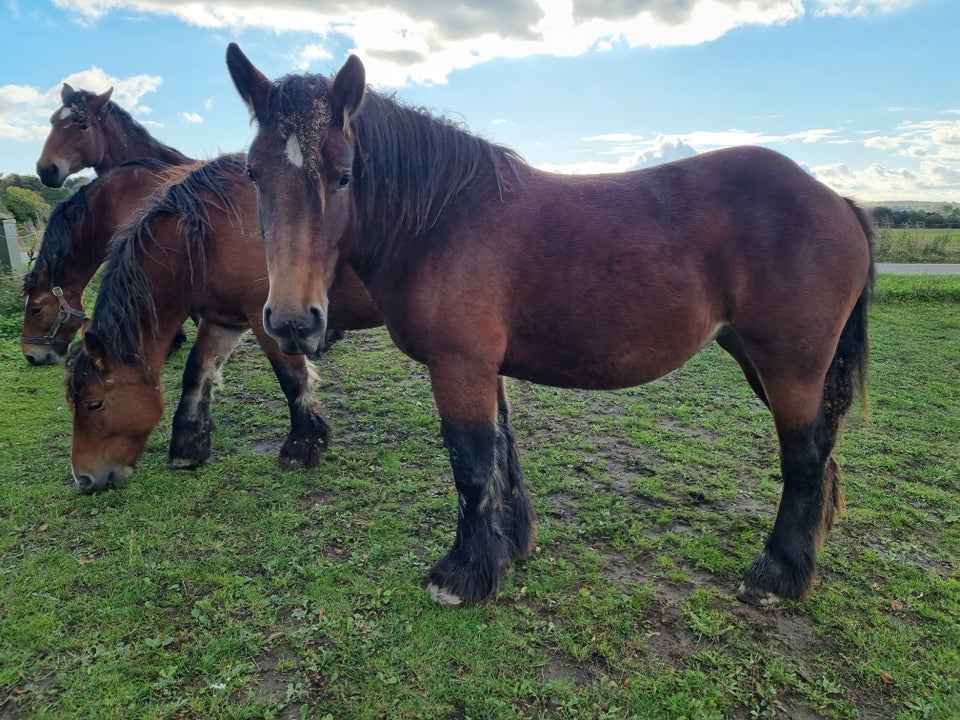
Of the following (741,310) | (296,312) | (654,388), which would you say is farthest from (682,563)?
(654,388)

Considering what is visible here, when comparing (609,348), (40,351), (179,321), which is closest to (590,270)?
(609,348)

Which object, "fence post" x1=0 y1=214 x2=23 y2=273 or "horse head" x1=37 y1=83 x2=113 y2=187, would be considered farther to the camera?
"fence post" x1=0 y1=214 x2=23 y2=273

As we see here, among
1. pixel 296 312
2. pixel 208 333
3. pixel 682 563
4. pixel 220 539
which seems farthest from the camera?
pixel 208 333

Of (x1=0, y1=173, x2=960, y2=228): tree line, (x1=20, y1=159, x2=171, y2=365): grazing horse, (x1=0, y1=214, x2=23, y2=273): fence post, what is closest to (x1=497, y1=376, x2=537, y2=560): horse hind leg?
(x1=20, y1=159, x2=171, y2=365): grazing horse

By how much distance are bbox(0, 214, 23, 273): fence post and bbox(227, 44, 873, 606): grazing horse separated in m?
12.7

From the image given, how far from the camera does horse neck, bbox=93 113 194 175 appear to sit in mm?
7172

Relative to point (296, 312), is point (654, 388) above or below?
below

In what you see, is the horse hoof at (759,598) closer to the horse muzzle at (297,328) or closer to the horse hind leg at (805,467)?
the horse hind leg at (805,467)

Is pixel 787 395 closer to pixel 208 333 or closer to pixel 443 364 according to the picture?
pixel 443 364

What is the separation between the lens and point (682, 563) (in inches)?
133

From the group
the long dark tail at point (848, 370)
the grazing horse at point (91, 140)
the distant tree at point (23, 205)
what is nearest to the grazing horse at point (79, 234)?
the grazing horse at point (91, 140)

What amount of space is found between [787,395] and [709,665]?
4.73ft

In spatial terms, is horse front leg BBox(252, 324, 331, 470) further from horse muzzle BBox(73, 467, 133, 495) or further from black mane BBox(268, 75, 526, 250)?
black mane BBox(268, 75, 526, 250)

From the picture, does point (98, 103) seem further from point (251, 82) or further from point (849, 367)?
point (849, 367)
